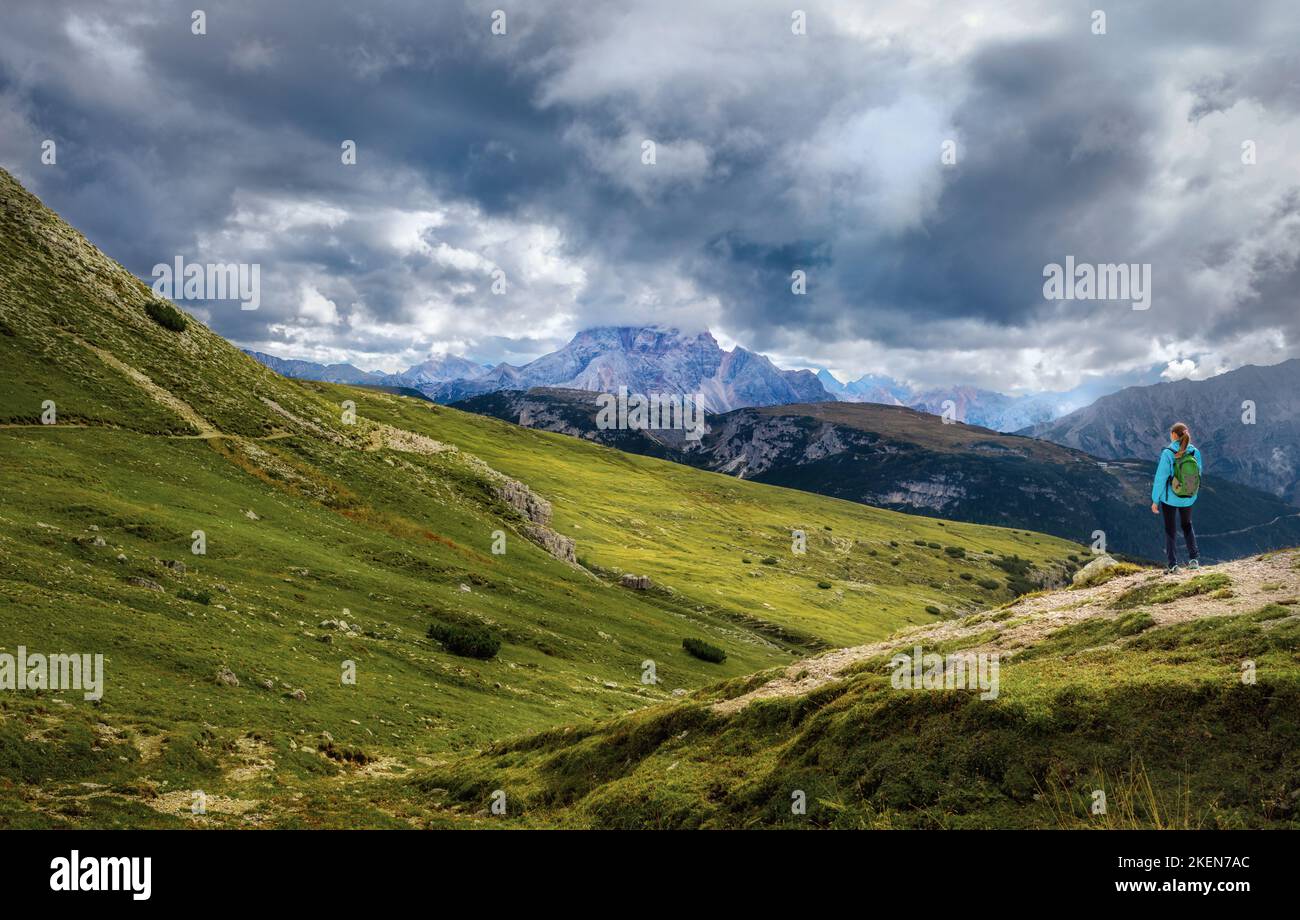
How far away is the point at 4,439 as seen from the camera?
46781 millimetres

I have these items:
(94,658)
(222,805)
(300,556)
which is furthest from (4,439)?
(222,805)

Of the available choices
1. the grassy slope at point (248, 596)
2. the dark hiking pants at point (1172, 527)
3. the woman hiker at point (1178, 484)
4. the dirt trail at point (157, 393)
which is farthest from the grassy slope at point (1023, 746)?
the dirt trail at point (157, 393)

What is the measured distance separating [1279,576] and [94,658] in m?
42.2

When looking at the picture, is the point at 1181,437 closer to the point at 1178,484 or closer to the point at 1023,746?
the point at 1178,484

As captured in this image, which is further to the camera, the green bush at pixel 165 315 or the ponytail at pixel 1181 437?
the green bush at pixel 165 315

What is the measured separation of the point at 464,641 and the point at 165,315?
60.0 meters

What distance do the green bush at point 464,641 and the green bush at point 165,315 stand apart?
56.1 meters

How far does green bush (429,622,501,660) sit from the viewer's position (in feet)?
147

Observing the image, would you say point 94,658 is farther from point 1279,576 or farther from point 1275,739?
point 1279,576

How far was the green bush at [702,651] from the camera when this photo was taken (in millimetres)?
63562

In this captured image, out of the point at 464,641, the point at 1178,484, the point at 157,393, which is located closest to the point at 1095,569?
the point at 1178,484

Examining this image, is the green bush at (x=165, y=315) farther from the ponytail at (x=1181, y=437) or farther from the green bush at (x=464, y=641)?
the ponytail at (x=1181, y=437)

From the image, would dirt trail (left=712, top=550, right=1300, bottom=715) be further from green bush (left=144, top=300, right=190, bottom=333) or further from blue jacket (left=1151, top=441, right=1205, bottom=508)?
green bush (left=144, top=300, right=190, bottom=333)

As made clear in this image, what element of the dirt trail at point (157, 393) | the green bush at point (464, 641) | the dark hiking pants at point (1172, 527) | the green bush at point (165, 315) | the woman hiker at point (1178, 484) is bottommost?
the green bush at point (464, 641)
